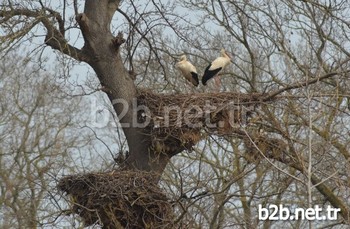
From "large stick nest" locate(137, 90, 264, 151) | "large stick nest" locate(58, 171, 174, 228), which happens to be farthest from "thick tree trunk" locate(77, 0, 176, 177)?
"large stick nest" locate(58, 171, 174, 228)

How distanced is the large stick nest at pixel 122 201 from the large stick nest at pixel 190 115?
0.57 metres

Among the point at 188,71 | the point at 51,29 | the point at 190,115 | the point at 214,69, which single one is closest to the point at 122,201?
the point at 190,115

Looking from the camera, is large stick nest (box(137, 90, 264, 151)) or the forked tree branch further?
large stick nest (box(137, 90, 264, 151))

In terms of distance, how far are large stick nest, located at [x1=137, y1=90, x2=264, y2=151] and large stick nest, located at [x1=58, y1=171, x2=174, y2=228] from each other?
0.57 m

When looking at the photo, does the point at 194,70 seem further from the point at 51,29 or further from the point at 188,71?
the point at 51,29

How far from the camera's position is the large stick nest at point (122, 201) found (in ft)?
28.2

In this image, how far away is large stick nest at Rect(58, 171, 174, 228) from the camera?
8609 millimetres

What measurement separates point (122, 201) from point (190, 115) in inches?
52.9

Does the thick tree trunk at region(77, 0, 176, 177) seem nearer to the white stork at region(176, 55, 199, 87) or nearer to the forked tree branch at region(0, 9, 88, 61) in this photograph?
the forked tree branch at region(0, 9, 88, 61)

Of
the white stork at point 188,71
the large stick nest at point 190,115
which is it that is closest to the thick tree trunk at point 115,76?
the large stick nest at point 190,115

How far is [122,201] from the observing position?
8.63 metres

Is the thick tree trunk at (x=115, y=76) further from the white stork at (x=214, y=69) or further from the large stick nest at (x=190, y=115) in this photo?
the white stork at (x=214, y=69)

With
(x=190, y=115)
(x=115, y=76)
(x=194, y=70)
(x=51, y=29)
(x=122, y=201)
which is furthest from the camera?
(x=194, y=70)

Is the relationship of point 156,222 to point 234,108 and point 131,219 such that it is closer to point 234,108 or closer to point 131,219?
point 131,219
